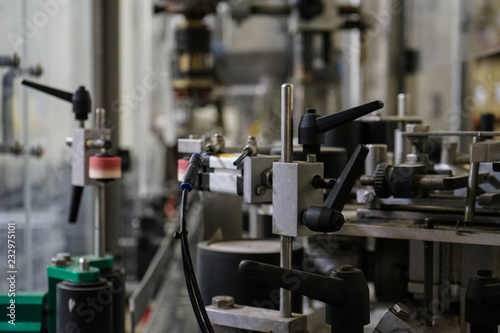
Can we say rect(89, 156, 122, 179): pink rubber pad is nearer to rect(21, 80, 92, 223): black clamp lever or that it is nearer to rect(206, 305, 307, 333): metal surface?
rect(21, 80, 92, 223): black clamp lever

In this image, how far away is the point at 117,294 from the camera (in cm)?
105

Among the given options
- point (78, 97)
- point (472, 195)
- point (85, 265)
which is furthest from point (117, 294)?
point (472, 195)

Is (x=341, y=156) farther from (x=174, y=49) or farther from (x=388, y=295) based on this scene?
(x=174, y=49)

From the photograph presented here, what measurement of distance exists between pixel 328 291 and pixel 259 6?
1.83 metres

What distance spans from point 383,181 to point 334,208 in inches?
7.1

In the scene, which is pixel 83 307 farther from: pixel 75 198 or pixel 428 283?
pixel 428 283

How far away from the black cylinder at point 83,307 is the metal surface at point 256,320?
0.52ft

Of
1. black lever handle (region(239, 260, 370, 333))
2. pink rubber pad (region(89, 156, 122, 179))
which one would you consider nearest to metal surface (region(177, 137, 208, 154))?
pink rubber pad (region(89, 156, 122, 179))

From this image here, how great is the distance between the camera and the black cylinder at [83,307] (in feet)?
3.11

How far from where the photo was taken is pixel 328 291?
780mm

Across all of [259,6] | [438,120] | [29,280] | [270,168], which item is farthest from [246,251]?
[438,120]

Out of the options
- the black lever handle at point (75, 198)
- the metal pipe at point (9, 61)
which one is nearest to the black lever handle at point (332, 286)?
the black lever handle at point (75, 198)

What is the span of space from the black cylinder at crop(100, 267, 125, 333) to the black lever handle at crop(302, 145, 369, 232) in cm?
38

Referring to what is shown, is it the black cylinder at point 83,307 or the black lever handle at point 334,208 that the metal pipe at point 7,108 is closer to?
the black cylinder at point 83,307
